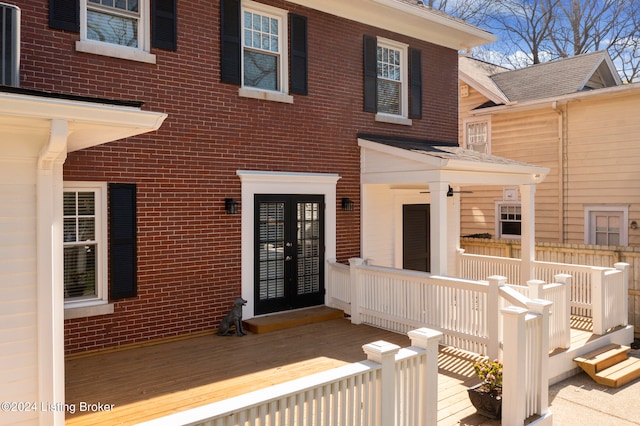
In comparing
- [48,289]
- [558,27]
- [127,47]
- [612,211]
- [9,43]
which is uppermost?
[558,27]

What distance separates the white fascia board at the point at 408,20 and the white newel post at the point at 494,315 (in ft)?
19.2

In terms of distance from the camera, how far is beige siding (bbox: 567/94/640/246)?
11844 mm

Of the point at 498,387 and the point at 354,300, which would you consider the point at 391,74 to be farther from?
the point at 498,387

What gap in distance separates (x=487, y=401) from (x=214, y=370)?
3211 millimetres

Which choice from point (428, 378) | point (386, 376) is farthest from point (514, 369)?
point (386, 376)

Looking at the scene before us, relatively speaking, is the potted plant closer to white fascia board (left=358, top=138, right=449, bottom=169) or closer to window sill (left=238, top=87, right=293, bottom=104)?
white fascia board (left=358, top=138, right=449, bottom=169)

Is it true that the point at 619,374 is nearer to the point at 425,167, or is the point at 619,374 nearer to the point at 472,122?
the point at 425,167

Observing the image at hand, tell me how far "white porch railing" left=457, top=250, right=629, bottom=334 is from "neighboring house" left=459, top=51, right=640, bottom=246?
391 cm

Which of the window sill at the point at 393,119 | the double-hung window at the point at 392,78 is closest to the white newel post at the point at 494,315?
the window sill at the point at 393,119

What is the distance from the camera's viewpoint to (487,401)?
16.1 ft

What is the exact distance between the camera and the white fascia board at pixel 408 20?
908cm

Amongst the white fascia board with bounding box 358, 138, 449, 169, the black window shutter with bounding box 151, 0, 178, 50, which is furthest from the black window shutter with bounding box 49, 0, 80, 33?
the white fascia board with bounding box 358, 138, 449, 169

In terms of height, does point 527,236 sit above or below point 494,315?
above

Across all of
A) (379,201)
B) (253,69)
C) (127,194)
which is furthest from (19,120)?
(379,201)
